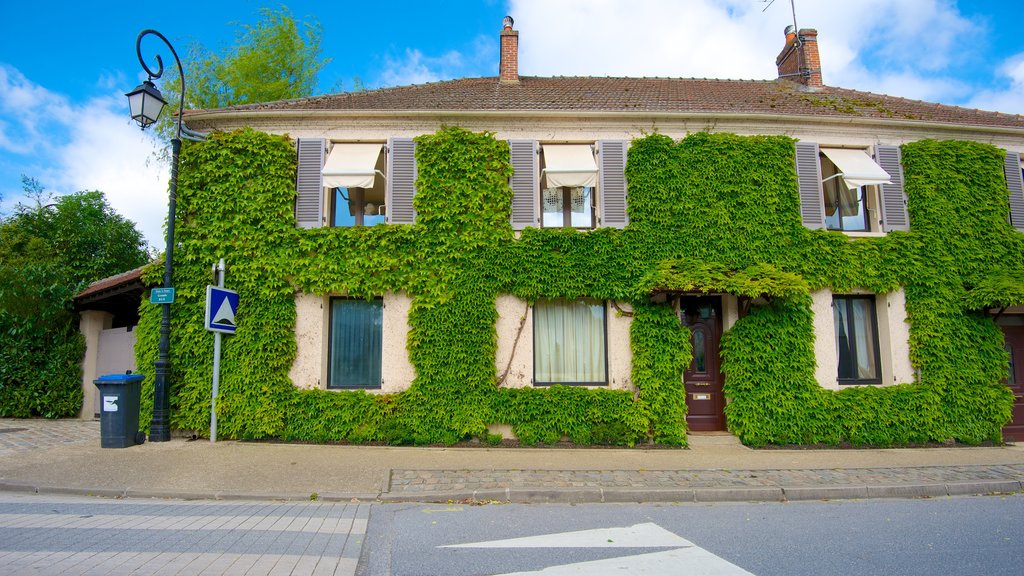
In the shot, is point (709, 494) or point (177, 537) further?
point (709, 494)

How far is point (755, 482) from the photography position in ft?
24.7

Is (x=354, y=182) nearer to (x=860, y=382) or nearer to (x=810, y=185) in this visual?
(x=810, y=185)

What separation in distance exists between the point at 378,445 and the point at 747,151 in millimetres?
8985

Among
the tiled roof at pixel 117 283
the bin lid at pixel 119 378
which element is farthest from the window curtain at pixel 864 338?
the tiled roof at pixel 117 283

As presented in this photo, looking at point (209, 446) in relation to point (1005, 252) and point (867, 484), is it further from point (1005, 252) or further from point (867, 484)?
point (1005, 252)

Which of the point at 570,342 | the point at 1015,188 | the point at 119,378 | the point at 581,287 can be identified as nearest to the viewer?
the point at 119,378

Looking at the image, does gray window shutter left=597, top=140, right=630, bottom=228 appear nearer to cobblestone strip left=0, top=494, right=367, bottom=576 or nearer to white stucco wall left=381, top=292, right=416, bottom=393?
white stucco wall left=381, top=292, right=416, bottom=393

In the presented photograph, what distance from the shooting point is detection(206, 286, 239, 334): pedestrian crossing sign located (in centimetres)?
949

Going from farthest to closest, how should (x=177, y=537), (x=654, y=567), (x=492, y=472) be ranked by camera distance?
(x=492, y=472)
(x=177, y=537)
(x=654, y=567)

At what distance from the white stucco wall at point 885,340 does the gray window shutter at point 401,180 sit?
8.05 m

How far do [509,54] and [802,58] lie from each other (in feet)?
26.3

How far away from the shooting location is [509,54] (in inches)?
563

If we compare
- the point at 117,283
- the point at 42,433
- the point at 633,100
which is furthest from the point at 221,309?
the point at 633,100

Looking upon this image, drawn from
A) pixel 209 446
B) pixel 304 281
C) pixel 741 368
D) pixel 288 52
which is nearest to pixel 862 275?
pixel 741 368
